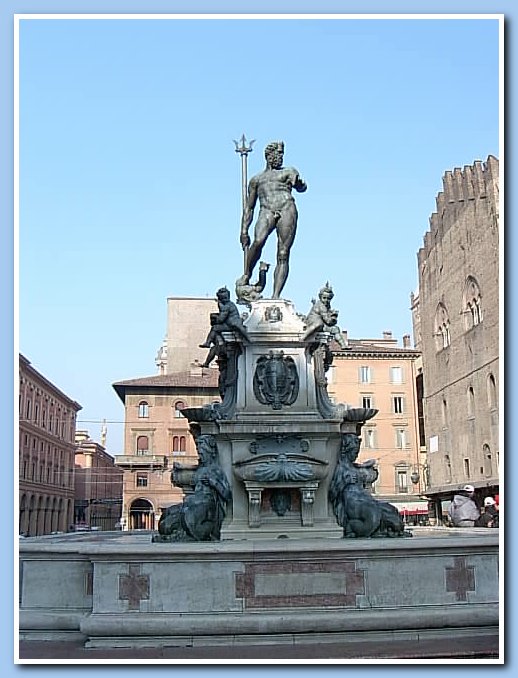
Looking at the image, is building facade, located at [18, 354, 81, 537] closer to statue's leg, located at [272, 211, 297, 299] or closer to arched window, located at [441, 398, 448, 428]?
arched window, located at [441, 398, 448, 428]

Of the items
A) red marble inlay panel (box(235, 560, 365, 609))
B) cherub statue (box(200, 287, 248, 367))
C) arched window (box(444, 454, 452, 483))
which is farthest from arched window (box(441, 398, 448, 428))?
red marble inlay panel (box(235, 560, 365, 609))

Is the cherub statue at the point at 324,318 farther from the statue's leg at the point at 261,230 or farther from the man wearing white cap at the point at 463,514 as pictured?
the man wearing white cap at the point at 463,514

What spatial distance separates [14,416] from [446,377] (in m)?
57.4

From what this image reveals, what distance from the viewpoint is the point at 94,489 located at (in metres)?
90.1

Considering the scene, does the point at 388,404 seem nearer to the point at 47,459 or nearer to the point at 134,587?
the point at 47,459

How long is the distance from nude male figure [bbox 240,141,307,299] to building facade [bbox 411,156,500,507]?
115ft

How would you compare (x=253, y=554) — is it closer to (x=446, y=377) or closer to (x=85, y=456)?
(x=446, y=377)

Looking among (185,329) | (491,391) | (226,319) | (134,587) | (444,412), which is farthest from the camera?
(185,329)

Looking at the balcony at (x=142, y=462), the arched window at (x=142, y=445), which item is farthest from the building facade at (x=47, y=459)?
the arched window at (x=142, y=445)

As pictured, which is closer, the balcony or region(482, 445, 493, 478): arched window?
region(482, 445, 493, 478): arched window

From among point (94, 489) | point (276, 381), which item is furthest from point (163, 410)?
point (276, 381)

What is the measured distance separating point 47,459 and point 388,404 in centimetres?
3005

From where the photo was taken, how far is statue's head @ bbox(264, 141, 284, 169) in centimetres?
1580

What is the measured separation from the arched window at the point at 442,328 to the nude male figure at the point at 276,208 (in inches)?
1906
